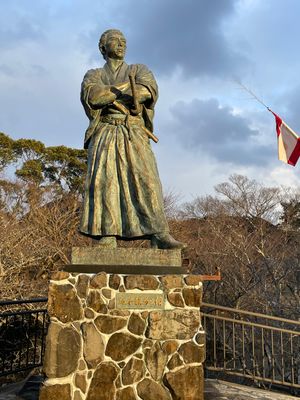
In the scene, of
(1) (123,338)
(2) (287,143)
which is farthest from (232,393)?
(2) (287,143)

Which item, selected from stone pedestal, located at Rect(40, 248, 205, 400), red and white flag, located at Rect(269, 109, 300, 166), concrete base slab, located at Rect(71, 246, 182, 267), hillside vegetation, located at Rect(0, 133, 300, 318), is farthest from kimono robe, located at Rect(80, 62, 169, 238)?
hillside vegetation, located at Rect(0, 133, 300, 318)

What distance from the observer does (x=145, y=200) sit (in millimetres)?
4938

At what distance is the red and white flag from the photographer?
26.3 ft

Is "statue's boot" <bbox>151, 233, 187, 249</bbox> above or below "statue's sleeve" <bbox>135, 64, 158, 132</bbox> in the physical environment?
below

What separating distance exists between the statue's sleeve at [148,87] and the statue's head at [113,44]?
28 centimetres

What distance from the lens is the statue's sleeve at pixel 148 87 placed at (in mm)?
5184

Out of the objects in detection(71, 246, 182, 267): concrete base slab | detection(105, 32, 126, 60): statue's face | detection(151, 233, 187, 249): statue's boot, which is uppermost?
detection(105, 32, 126, 60): statue's face

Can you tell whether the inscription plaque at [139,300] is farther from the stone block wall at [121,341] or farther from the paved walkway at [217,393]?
the paved walkway at [217,393]

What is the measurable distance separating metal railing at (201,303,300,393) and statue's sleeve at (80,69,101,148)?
290 cm

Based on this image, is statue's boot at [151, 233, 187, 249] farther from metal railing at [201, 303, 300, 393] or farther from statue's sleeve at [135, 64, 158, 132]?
metal railing at [201, 303, 300, 393]

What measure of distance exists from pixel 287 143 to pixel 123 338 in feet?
17.9

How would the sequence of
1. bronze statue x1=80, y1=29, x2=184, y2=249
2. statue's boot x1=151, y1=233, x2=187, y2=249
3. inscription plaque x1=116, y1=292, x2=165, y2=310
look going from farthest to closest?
bronze statue x1=80, y1=29, x2=184, y2=249 → statue's boot x1=151, y1=233, x2=187, y2=249 → inscription plaque x1=116, y1=292, x2=165, y2=310

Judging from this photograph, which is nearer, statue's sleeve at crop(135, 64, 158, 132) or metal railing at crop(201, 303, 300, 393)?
statue's sleeve at crop(135, 64, 158, 132)

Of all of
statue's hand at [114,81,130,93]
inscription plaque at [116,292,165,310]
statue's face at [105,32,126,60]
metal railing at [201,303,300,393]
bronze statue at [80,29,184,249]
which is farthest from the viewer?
metal railing at [201,303,300,393]
